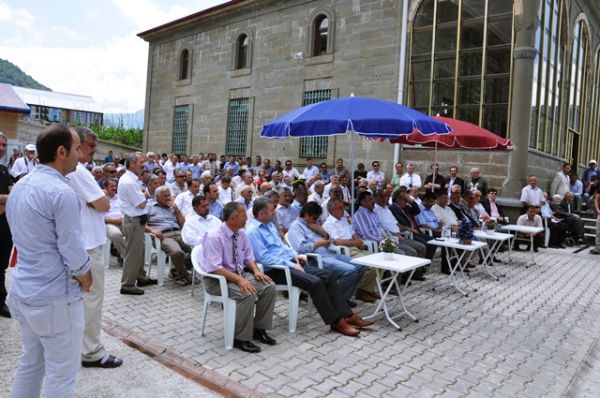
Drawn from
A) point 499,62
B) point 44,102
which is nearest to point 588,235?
point 499,62

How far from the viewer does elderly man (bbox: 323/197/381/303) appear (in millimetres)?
5980

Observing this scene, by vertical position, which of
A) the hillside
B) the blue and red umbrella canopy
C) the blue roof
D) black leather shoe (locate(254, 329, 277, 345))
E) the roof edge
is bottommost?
black leather shoe (locate(254, 329, 277, 345))

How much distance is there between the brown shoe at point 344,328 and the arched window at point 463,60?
31.2 ft

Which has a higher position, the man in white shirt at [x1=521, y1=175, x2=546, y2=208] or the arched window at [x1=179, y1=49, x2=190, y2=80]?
the arched window at [x1=179, y1=49, x2=190, y2=80]

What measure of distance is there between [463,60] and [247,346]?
11164 mm

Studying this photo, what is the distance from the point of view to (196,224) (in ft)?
20.0

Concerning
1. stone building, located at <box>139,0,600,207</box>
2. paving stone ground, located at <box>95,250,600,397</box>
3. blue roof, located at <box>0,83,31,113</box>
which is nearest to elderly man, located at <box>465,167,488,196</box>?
stone building, located at <box>139,0,600,207</box>

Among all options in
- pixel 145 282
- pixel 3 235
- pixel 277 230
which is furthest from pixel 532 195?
pixel 3 235

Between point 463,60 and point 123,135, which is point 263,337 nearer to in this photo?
point 463,60

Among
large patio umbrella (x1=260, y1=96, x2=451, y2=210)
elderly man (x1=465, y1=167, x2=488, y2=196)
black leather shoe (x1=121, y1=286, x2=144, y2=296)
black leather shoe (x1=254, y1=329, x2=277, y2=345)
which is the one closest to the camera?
black leather shoe (x1=254, y1=329, x2=277, y2=345)

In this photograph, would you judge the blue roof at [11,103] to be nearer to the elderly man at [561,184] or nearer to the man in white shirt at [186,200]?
the man in white shirt at [186,200]

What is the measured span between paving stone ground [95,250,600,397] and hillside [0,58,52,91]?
293 ft

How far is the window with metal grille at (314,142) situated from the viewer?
51.3 ft

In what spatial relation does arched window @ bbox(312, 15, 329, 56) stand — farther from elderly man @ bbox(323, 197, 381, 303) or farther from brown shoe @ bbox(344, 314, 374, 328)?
brown shoe @ bbox(344, 314, 374, 328)
